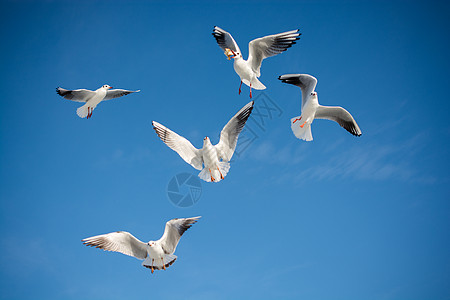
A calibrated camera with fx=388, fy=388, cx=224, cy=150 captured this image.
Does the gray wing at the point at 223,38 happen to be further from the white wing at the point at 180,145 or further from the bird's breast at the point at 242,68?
the white wing at the point at 180,145

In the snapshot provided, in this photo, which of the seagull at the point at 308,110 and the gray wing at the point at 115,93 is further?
the gray wing at the point at 115,93

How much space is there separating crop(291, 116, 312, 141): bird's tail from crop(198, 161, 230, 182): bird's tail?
6.65 ft

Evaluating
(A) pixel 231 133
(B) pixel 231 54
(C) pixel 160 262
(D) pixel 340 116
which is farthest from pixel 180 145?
(D) pixel 340 116

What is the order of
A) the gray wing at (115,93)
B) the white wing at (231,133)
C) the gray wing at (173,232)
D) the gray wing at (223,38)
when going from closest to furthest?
1. the gray wing at (173,232)
2. the white wing at (231,133)
3. the gray wing at (223,38)
4. the gray wing at (115,93)

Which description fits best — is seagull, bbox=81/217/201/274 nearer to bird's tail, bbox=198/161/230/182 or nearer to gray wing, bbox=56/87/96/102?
bird's tail, bbox=198/161/230/182

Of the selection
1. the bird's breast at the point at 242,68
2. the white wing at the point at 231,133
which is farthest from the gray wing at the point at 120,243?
the bird's breast at the point at 242,68

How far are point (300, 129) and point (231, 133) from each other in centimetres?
190

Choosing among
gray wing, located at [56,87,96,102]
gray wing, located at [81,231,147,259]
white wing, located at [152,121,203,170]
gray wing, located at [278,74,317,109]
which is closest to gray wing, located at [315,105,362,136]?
gray wing, located at [278,74,317,109]

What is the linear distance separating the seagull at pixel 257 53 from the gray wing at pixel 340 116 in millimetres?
1710

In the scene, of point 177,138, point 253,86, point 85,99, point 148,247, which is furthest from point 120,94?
point 148,247

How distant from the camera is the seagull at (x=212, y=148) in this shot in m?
9.68

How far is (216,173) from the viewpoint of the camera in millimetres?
9922

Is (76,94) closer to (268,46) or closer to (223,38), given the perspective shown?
(223,38)

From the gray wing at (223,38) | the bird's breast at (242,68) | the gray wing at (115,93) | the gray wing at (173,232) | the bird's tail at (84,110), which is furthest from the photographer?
the gray wing at (115,93)
